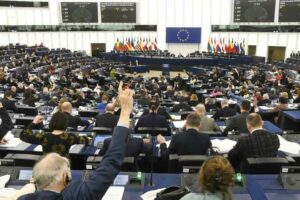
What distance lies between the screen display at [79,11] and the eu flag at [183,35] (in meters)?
7.30

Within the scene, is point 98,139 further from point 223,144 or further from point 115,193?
point 115,193

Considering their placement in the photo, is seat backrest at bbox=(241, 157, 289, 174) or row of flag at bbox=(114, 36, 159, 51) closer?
seat backrest at bbox=(241, 157, 289, 174)

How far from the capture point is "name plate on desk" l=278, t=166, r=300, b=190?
2.97m

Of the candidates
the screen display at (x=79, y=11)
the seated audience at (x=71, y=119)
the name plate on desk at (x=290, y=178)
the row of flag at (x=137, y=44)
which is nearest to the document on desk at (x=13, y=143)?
the seated audience at (x=71, y=119)

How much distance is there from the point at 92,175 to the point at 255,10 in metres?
27.7

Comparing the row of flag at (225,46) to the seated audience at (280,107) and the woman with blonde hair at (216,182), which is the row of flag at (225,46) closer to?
the seated audience at (280,107)

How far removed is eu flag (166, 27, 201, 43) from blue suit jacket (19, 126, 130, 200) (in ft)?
97.2

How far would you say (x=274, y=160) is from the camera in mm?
3523

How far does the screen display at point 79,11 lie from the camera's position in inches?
1180

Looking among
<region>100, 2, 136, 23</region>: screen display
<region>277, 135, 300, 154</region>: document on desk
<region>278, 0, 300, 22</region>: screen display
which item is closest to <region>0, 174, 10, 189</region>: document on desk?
<region>277, 135, 300, 154</region>: document on desk

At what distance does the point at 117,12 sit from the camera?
30.2 meters

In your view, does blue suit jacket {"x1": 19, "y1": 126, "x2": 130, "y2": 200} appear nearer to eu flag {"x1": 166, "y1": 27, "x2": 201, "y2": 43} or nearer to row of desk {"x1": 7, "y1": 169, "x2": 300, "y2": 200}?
row of desk {"x1": 7, "y1": 169, "x2": 300, "y2": 200}

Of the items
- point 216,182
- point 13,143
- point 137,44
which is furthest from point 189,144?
point 137,44

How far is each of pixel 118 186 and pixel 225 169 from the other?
1196mm
